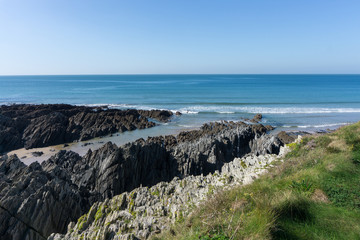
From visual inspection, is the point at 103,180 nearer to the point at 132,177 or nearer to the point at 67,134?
the point at 132,177

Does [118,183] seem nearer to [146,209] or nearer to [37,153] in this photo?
[146,209]

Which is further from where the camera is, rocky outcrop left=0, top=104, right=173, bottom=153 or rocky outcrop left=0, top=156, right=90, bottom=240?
rocky outcrop left=0, top=104, right=173, bottom=153

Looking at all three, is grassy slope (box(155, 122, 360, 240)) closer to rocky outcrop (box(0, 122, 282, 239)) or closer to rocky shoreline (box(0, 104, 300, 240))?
rocky shoreline (box(0, 104, 300, 240))

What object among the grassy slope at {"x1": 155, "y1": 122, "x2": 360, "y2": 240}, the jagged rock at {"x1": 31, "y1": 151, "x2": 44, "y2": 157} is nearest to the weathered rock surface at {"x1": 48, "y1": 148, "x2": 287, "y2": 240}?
the grassy slope at {"x1": 155, "y1": 122, "x2": 360, "y2": 240}

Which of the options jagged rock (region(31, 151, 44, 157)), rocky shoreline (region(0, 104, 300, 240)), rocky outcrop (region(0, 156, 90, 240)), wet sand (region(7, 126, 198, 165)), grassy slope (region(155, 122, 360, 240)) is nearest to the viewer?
grassy slope (region(155, 122, 360, 240))

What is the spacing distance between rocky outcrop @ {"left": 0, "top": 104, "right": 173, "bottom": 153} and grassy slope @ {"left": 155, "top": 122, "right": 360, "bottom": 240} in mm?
32358

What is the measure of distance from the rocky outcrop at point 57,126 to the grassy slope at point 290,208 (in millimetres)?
32358

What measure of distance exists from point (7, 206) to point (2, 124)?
102 ft

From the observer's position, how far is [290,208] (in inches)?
258

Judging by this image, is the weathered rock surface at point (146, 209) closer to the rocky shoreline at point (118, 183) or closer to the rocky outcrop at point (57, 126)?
the rocky shoreline at point (118, 183)

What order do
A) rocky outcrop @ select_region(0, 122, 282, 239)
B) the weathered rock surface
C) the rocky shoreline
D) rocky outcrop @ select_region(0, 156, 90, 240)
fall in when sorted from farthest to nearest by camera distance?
rocky outcrop @ select_region(0, 122, 282, 239) → rocky outcrop @ select_region(0, 156, 90, 240) → the rocky shoreline → the weathered rock surface

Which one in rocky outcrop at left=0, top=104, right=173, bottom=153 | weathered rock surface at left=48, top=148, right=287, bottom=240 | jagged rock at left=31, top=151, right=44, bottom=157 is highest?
Result: weathered rock surface at left=48, top=148, right=287, bottom=240

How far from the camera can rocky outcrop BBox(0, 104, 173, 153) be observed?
3206 centimetres

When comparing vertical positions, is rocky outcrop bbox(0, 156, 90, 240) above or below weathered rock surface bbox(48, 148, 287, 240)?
below
